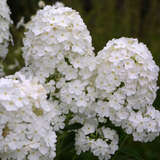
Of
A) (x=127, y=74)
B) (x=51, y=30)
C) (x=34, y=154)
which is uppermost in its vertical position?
(x=51, y=30)

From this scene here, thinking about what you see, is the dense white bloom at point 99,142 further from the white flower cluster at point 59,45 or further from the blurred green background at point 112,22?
the blurred green background at point 112,22

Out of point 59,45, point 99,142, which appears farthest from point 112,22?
point 99,142

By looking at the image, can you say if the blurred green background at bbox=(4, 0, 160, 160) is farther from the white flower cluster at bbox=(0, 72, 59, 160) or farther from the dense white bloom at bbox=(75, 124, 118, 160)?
the white flower cluster at bbox=(0, 72, 59, 160)

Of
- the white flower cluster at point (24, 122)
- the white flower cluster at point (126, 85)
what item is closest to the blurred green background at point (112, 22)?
the white flower cluster at point (126, 85)

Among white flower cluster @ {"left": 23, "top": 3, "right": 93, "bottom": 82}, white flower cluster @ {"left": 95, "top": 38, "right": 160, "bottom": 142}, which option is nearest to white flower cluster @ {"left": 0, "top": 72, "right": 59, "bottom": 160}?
white flower cluster @ {"left": 23, "top": 3, "right": 93, "bottom": 82}

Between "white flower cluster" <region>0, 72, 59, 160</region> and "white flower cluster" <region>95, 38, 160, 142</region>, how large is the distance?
1.90 ft

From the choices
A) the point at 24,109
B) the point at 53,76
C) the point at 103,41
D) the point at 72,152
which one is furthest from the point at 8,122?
the point at 103,41

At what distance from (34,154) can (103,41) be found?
4.47 m

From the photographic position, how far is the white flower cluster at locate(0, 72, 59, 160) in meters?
2.78

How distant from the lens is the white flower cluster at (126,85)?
3357mm

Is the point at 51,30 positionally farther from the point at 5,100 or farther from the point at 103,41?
the point at 103,41

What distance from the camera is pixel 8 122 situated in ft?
9.26

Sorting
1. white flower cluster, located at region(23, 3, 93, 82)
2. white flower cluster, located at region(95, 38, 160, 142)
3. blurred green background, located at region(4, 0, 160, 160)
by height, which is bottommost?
white flower cluster, located at region(95, 38, 160, 142)

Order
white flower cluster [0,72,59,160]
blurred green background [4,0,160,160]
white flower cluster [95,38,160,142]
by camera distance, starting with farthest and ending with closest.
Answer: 1. blurred green background [4,0,160,160]
2. white flower cluster [95,38,160,142]
3. white flower cluster [0,72,59,160]
